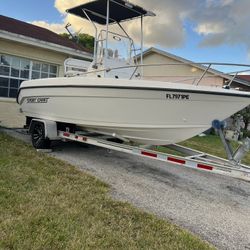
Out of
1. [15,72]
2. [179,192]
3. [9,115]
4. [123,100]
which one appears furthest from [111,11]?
[9,115]

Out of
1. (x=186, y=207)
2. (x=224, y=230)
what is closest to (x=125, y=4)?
(x=186, y=207)

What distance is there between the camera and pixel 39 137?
7340mm

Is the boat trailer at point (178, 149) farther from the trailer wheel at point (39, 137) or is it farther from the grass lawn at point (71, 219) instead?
the grass lawn at point (71, 219)

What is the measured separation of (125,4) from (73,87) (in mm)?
2195

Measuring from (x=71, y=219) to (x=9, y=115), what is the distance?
7919 millimetres

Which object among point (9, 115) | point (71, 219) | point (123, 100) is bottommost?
point (71, 219)

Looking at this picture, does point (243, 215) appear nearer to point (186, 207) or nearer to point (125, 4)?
point (186, 207)

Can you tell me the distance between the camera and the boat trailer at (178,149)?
15.5 feet

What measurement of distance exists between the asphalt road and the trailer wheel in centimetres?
32

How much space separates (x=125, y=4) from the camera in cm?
703

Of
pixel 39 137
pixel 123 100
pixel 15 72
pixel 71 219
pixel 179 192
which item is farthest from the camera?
pixel 15 72

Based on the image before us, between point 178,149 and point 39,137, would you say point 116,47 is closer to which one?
point 39,137

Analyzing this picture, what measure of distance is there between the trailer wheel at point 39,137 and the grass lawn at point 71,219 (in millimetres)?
1850

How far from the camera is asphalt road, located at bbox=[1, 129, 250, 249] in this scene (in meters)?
4.04
